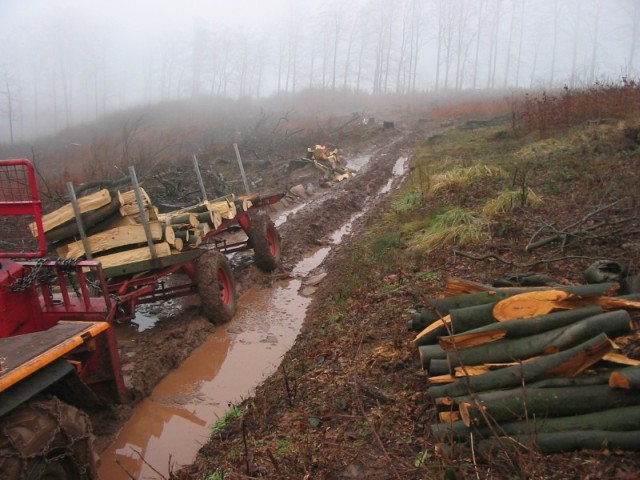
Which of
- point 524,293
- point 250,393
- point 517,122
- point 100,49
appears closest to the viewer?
point 524,293

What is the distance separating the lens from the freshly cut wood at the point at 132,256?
549 cm

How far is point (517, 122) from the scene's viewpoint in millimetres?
14484

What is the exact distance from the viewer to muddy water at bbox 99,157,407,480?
162 inches

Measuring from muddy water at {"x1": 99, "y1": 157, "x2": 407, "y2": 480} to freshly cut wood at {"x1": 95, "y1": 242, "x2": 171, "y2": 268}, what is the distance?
138 cm

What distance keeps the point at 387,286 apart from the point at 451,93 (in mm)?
45462

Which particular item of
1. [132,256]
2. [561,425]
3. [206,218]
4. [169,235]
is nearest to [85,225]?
[132,256]

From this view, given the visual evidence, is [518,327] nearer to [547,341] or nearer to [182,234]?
[547,341]

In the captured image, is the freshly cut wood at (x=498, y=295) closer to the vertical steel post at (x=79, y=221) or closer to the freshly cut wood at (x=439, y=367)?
the freshly cut wood at (x=439, y=367)

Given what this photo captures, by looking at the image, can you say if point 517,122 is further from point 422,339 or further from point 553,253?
point 422,339

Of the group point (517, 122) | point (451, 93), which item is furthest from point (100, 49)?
point (517, 122)

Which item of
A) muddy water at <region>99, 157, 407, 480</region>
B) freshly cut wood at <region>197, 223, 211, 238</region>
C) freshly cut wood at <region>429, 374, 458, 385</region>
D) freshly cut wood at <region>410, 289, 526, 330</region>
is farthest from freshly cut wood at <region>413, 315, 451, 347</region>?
freshly cut wood at <region>197, 223, 211, 238</region>

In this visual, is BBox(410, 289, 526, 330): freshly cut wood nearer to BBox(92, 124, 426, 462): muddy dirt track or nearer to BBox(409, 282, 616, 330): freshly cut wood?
BBox(409, 282, 616, 330): freshly cut wood

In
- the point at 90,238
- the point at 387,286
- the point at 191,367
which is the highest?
the point at 90,238

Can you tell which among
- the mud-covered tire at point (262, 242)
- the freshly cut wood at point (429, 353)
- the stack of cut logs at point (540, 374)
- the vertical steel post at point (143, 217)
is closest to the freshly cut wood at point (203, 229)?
the vertical steel post at point (143, 217)
